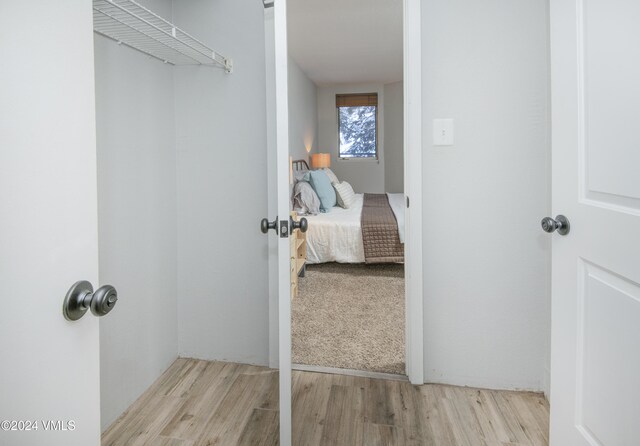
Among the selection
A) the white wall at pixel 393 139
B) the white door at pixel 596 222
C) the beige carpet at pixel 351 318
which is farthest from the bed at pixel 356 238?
the white wall at pixel 393 139

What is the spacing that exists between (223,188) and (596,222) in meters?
1.63

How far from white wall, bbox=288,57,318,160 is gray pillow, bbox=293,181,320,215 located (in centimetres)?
103

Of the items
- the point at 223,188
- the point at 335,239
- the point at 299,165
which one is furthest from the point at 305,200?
the point at 223,188

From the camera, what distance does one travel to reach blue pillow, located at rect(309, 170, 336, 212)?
4.41 meters

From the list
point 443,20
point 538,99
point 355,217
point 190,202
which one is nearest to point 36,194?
point 190,202

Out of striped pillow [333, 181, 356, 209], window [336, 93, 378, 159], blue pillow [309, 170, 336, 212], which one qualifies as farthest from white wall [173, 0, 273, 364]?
window [336, 93, 378, 159]

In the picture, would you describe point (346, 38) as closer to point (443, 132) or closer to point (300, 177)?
point (300, 177)

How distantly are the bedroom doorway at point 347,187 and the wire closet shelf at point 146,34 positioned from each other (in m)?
0.96

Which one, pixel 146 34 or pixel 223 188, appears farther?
pixel 223 188

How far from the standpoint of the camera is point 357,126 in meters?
7.36

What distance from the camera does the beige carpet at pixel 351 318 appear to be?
7.48 ft

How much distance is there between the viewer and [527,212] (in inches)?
73.4

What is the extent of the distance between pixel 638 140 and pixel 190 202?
1.89 m

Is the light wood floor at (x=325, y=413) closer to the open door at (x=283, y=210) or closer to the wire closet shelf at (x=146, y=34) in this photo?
the open door at (x=283, y=210)
